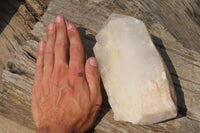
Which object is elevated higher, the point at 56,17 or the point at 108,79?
the point at 56,17

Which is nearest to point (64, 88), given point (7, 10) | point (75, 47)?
point (75, 47)

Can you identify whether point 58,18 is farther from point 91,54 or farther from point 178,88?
point 178,88

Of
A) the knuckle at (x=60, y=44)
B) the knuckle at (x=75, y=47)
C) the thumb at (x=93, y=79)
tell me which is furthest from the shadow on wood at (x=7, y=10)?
the thumb at (x=93, y=79)

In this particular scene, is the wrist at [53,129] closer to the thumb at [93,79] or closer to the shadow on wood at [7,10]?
the thumb at [93,79]

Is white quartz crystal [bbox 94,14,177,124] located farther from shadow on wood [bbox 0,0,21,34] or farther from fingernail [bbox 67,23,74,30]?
shadow on wood [bbox 0,0,21,34]

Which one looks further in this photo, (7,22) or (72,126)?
(7,22)

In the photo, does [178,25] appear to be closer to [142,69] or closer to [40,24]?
[142,69]

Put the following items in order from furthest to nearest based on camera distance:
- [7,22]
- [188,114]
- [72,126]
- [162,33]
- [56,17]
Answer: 1. [7,22]
2. [162,33]
3. [56,17]
4. [188,114]
5. [72,126]

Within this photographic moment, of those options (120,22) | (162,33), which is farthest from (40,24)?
(162,33)

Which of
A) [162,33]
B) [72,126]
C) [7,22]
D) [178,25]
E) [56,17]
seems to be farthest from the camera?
[7,22]
